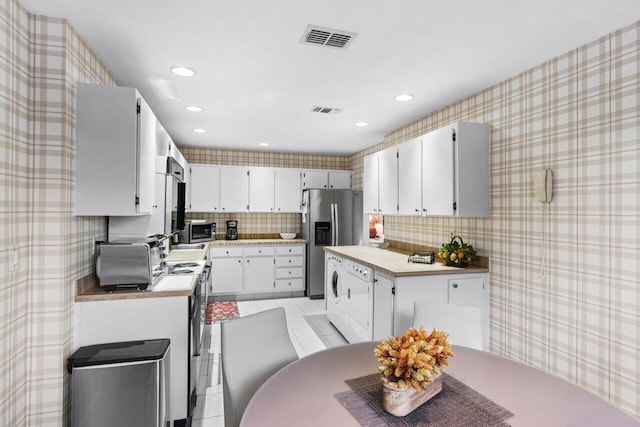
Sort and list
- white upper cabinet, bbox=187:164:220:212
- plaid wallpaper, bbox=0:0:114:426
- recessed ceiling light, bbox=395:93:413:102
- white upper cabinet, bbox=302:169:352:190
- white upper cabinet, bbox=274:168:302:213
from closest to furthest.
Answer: plaid wallpaper, bbox=0:0:114:426 → recessed ceiling light, bbox=395:93:413:102 → white upper cabinet, bbox=187:164:220:212 → white upper cabinet, bbox=274:168:302:213 → white upper cabinet, bbox=302:169:352:190

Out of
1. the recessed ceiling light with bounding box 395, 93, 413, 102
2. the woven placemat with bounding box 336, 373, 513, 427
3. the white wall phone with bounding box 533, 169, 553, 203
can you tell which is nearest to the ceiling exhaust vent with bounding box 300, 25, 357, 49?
the recessed ceiling light with bounding box 395, 93, 413, 102

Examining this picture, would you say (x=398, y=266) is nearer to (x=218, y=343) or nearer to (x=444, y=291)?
(x=444, y=291)

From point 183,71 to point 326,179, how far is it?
149 inches

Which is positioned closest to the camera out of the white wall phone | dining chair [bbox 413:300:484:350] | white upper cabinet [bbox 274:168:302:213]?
dining chair [bbox 413:300:484:350]

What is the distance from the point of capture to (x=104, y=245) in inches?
89.6

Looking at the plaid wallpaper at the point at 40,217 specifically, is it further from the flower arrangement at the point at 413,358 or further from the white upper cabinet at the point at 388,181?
the white upper cabinet at the point at 388,181

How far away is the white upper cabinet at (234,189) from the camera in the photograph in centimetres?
581

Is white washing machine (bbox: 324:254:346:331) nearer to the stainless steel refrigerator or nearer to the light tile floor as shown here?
the light tile floor

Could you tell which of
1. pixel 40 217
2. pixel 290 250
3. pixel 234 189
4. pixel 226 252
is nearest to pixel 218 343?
pixel 226 252

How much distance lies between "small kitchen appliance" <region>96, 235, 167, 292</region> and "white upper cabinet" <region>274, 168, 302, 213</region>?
12.4ft

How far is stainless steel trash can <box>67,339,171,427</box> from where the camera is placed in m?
1.98

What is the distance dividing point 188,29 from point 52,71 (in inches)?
31.3

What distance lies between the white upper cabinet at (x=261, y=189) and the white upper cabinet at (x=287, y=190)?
93mm

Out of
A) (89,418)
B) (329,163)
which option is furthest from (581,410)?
(329,163)
